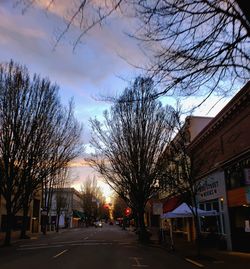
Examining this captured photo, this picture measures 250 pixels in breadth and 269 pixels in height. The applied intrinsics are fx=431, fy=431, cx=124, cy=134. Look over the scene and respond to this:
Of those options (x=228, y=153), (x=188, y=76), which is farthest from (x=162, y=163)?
(x=188, y=76)

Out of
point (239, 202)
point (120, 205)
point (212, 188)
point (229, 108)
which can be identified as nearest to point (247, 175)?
point (239, 202)

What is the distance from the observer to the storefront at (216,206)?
81.2 feet

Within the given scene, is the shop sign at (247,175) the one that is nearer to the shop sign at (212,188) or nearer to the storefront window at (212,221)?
the shop sign at (212,188)

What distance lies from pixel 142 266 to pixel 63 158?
18379mm

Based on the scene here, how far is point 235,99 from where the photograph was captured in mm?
21609

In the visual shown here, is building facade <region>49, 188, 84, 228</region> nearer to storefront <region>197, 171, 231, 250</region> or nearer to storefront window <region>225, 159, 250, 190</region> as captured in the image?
storefront <region>197, 171, 231, 250</region>

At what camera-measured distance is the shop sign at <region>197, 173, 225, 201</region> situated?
25.6m

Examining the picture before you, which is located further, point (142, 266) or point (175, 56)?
point (142, 266)

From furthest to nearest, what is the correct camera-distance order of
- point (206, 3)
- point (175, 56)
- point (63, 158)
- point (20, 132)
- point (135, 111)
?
point (63, 158)
point (135, 111)
point (20, 132)
point (175, 56)
point (206, 3)

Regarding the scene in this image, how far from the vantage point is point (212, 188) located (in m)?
27.8

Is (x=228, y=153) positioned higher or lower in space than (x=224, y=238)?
higher

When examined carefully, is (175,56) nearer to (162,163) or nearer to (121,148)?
(162,163)

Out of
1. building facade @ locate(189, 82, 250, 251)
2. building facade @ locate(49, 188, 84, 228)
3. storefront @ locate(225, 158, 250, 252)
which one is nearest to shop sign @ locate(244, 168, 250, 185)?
building facade @ locate(189, 82, 250, 251)

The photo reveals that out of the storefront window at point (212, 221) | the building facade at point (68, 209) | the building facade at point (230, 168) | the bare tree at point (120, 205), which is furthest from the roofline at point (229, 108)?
the bare tree at point (120, 205)
